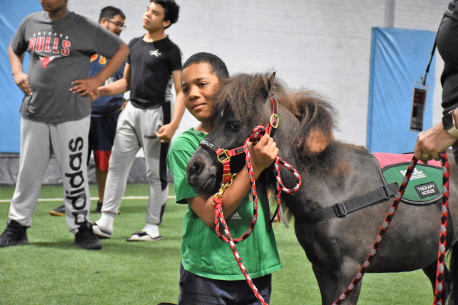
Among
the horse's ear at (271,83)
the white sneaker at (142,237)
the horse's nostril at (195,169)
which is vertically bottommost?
the white sneaker at (142,237)

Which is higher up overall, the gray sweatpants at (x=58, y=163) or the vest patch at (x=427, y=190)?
the vest patch at (x=427, y=190)

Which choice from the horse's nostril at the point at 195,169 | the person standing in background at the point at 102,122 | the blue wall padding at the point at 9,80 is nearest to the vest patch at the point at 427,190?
the horse's nostril at the point at 195,169

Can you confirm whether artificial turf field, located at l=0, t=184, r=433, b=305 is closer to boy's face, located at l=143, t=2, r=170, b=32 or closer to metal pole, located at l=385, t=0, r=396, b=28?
boy's face, located at l=143, t=2, r=170, b=32

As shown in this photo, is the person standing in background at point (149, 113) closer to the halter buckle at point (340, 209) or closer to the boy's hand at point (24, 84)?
the boy's hand at point (24, 84)

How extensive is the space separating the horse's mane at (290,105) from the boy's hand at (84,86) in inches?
86.6

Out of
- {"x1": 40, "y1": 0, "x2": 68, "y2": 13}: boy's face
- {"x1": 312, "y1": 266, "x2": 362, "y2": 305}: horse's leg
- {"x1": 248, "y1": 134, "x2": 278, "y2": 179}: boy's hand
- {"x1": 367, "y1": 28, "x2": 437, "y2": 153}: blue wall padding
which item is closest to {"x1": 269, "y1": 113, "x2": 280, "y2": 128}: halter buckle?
{"x1": 248, "y1": 134, "x2": 278, "y2": 179}: boy's hand

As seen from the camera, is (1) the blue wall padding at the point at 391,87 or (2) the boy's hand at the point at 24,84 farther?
(1) the blue wall padding at the point at 391,87

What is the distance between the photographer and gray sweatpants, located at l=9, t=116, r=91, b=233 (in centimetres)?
350

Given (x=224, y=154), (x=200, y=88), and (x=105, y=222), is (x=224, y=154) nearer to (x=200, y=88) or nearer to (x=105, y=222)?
(x=200, y=88)

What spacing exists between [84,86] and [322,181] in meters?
2.38

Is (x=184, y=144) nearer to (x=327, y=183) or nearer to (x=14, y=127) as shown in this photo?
(x=327, y=183)

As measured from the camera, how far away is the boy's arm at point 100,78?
3549 mm

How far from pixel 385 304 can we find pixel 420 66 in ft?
25.6

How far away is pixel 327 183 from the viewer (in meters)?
1.80
